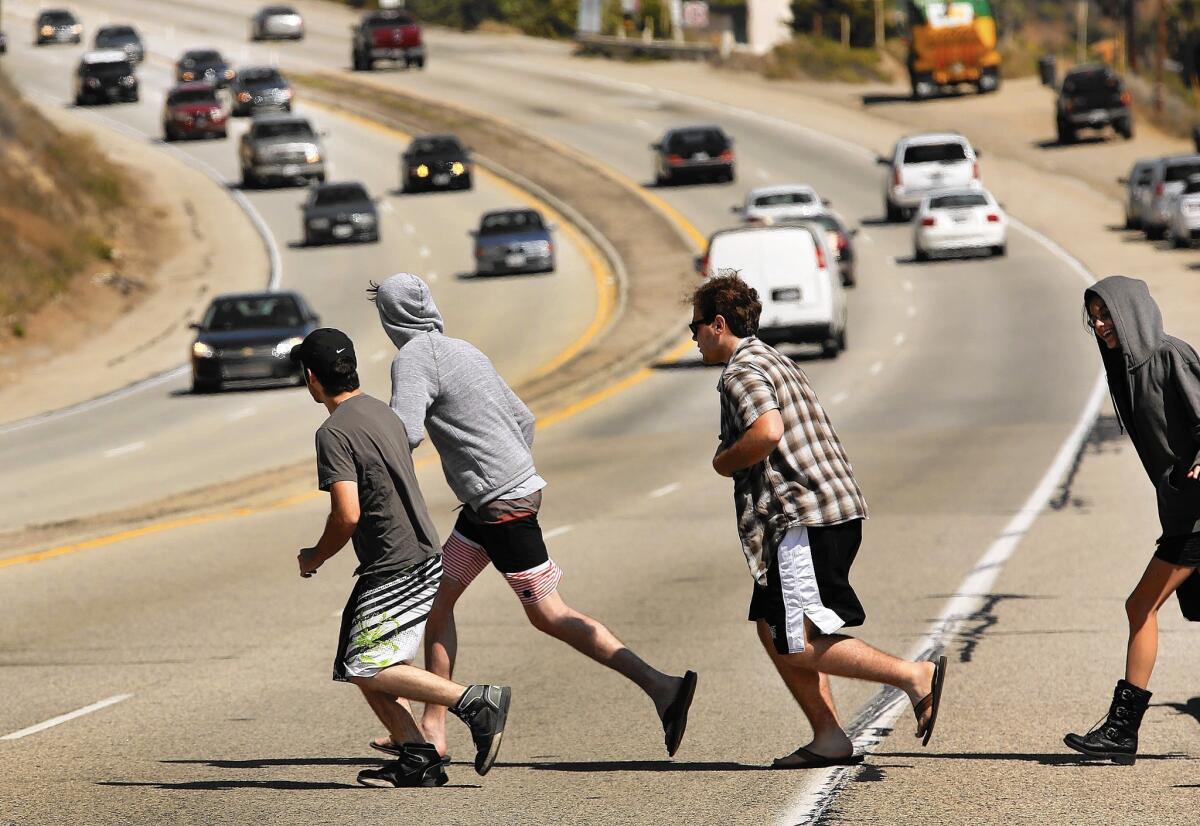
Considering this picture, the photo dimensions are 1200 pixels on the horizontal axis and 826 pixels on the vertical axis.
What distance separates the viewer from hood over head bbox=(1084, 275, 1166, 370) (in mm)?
7469

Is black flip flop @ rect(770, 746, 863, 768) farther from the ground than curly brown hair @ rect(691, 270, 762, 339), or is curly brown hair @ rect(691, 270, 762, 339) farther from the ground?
curly brown hair @ rect(691, 270, 762, 339)

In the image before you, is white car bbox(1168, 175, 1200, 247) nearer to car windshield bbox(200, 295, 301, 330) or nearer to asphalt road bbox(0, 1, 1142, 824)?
asphalt road bbox(0, 1, 1142, 824)

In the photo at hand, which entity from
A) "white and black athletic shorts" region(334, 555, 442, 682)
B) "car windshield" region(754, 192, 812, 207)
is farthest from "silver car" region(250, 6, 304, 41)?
→ "white and black athletic shorts" region(334, 555, 442, 682)

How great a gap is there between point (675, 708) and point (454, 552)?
1.08 meters

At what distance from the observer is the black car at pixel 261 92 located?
7319cm

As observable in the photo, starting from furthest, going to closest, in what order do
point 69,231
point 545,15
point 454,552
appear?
point 545,15 → point 69,231 → point 454,552

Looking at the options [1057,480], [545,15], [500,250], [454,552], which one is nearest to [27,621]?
[454,552]

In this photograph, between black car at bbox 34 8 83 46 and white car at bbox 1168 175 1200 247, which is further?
black car at bbox 34 8 83 46

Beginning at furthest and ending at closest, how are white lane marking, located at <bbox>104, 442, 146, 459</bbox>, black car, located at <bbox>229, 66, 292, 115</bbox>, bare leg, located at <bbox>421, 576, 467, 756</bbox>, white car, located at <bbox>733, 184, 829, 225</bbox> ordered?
black car, located at <bbox>229, 66, 292, 115</bbox> < white car, located at <bbox>733, 184, 829, 225</bbox> < white lane marking, located at <bbox>104, 442, 146, 459</bbox> < bare leg, located at <bbox>421, 576, 467, 756</bbox>

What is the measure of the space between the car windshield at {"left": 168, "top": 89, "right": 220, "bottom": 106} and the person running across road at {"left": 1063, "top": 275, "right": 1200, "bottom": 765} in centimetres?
6620

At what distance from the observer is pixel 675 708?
7.67 meters

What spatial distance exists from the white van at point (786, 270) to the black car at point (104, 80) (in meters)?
50.5

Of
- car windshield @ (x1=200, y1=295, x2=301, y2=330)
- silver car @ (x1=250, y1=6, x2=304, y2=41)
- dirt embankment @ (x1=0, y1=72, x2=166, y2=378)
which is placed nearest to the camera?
car windshield @ (x1=200, y1=295, x2=301, y2=330)

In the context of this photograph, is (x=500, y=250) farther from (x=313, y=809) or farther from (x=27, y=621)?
(x=313, y=809)
